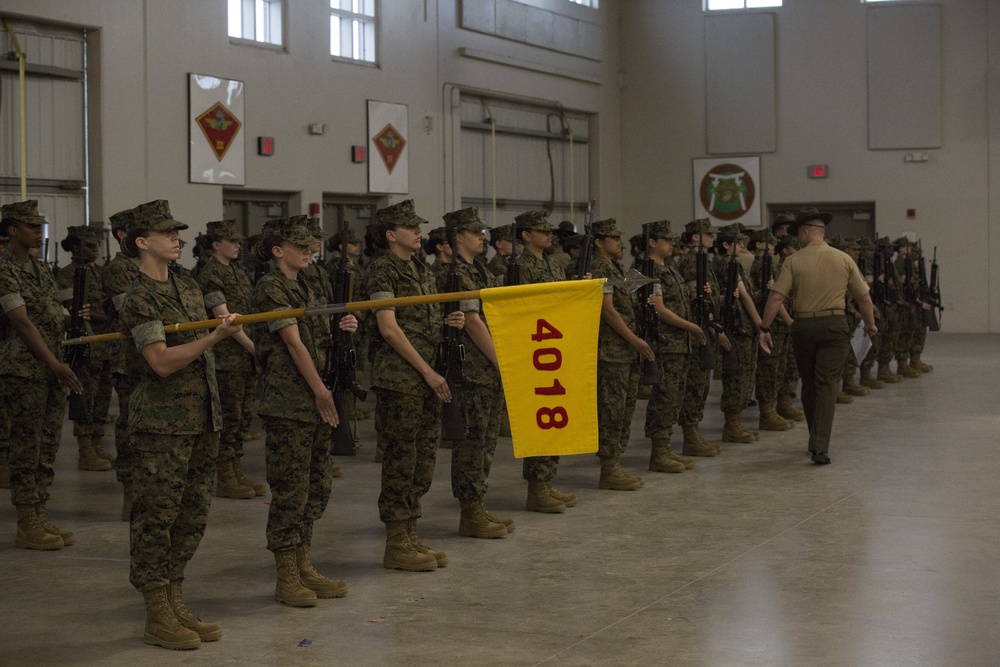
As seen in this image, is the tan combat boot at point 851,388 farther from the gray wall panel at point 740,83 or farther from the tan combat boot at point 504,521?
the gray wall panel at point 740,83

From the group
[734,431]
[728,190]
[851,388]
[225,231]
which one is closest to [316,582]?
[225,231]

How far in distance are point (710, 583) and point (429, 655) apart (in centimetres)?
147

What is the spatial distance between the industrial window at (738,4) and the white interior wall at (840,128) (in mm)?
184

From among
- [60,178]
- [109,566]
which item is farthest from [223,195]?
[109,566]

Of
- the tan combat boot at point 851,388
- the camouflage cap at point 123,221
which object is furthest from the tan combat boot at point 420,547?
the tan combat boot at point 851,388

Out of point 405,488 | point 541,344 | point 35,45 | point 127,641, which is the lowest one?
point 127,641

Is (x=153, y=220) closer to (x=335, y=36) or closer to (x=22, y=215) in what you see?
(x=22, y=215)

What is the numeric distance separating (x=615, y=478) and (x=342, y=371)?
103 inches

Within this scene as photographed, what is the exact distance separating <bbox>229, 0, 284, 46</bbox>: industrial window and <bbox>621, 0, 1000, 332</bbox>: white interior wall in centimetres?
838

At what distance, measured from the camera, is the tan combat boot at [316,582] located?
508 cm

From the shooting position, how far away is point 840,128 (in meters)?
20.3

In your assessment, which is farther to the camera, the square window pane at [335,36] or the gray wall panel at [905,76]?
the gray wall panel at [905,76]

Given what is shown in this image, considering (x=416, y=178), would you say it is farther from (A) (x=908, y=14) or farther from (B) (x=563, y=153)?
(A) (x=908, y=14)

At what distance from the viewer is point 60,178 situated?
40.5 feet
